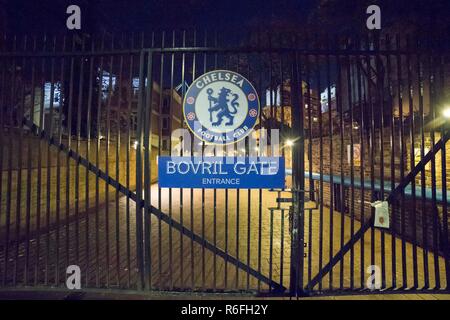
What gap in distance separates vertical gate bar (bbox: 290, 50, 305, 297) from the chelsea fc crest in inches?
21.1

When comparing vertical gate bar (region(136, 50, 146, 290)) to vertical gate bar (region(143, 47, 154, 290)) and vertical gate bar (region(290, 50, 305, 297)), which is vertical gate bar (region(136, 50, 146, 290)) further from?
vertical gate bar (region(290, 50, 305, 297))

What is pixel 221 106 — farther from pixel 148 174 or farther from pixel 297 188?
pixel 297 188

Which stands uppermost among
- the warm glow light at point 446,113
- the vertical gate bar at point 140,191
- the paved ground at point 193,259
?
the warm glow light at point 446,113

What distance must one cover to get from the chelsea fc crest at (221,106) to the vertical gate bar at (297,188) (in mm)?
536

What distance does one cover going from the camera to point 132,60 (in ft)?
12.0

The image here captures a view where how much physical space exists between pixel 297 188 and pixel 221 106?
1441 mm

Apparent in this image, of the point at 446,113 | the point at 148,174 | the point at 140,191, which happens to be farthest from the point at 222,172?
the point at 446,113

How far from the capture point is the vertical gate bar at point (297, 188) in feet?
11.5

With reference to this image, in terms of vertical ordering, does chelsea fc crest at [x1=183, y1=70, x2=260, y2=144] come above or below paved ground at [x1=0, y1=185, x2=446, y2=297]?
above

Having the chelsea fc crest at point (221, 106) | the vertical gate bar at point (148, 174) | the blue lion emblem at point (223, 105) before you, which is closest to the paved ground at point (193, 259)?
the vertical gate bar at point (148, 174)

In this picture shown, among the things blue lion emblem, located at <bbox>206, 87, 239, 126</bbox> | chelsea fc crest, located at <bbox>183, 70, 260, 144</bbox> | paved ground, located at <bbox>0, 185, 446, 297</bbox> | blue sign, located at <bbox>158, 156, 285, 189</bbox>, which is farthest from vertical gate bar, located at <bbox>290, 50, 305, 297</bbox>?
blue lion emblem, located at <bbox>206, 87, 239, 126</bbox>

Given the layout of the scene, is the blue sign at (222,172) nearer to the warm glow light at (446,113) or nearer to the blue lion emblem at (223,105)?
the blue lion emblem at (223,105)

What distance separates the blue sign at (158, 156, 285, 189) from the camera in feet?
11.3
